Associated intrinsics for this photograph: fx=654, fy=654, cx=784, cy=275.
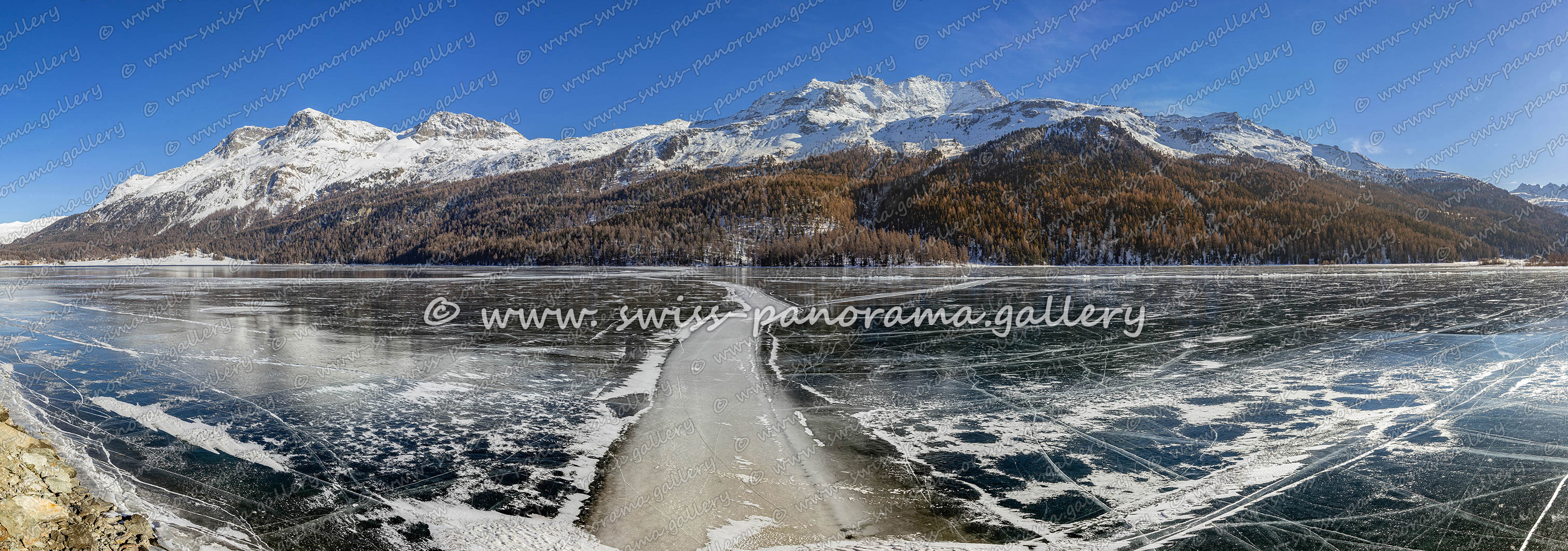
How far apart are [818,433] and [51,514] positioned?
691cm

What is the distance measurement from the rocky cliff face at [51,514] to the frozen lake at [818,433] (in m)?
0.35

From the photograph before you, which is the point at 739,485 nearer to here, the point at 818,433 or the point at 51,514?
the point at 818,433

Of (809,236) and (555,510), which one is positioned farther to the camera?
(809,236)

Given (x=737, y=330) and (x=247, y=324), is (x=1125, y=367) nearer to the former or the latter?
(x=737, y=330)

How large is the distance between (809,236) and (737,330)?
109m

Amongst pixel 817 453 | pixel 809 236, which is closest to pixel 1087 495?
pixel 817 453

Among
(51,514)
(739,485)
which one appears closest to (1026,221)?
(739,485)

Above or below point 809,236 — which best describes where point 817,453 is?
below

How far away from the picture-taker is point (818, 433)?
8.22 metres

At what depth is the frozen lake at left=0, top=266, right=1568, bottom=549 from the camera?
5.53m

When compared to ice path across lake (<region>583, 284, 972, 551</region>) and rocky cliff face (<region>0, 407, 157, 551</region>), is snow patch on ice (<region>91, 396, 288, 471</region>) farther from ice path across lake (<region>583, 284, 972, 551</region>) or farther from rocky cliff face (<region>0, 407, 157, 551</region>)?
ice path across lake (<region>583, 284, 972, 551</region>)

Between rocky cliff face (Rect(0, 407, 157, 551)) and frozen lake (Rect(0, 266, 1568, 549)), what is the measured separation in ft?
1.15

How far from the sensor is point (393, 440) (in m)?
7.98

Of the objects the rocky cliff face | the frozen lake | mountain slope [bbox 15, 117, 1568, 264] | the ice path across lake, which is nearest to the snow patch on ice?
the frozen lake
